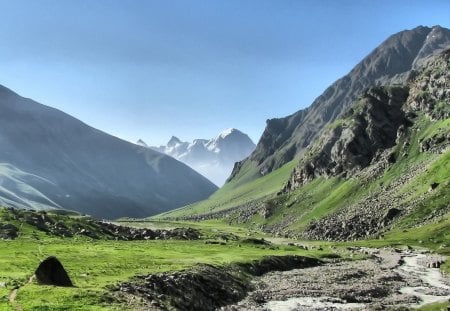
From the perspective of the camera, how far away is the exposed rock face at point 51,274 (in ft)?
188

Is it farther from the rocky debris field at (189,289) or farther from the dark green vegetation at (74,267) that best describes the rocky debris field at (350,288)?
the dark green vegetation at (74,267)

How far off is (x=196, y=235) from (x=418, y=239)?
83.2 meters

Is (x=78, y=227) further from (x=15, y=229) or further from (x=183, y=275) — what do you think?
(x=183, y=275)

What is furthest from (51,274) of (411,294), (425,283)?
(425,283)

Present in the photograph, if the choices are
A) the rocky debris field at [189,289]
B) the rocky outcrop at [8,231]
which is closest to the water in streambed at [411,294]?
the rocky debris field at [189,289]

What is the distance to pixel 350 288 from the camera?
8606 cm

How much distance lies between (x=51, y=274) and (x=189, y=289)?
2150cm

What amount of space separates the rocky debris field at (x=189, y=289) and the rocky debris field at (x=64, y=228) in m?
62.0

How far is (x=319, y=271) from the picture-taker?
368 ft

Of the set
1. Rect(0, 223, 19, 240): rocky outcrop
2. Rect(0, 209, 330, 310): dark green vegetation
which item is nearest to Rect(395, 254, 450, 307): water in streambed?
Rect(0, 209, 330, 310): dark green vegetation

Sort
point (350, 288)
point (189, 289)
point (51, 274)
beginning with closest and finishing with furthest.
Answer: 1. point (51, 274)
2. point (189, 289)
3. point (350, 288)

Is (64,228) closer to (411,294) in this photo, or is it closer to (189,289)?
(189,289)

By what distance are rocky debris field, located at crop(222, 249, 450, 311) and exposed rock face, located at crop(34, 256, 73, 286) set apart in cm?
2294

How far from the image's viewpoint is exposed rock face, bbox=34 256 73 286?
188ft
